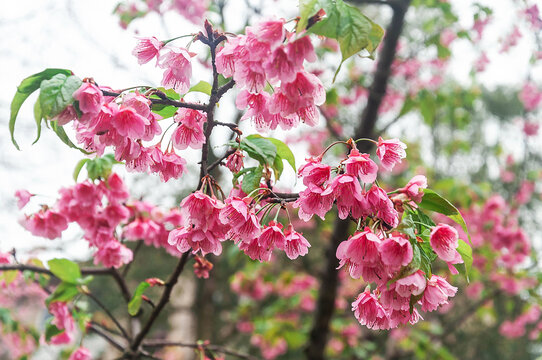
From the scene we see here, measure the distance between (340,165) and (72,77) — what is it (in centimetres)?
55

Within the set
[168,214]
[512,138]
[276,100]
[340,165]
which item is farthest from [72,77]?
[512,138]

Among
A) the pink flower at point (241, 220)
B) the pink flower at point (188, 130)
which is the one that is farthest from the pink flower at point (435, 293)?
the pink flower at point (188, 130)

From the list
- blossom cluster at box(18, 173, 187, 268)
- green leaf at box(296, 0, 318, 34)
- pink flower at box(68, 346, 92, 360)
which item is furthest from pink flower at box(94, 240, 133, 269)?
green leaf at box(296, 0, 318, 34)

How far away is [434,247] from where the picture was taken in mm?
777

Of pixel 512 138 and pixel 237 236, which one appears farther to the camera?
pixel 512 138

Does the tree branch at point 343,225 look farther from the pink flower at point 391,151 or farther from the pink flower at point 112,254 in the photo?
the pink flower at point 391,151

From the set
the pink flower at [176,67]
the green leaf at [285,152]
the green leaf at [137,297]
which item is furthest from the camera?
the green leaf at [137,297]

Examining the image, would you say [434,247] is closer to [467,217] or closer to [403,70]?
[467,217]

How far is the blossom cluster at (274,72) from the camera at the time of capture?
72cm

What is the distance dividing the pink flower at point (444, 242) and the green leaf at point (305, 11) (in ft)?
1.47

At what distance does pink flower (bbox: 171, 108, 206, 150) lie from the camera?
3.09 ft

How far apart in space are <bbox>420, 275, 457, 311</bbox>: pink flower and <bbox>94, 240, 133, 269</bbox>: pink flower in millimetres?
1098

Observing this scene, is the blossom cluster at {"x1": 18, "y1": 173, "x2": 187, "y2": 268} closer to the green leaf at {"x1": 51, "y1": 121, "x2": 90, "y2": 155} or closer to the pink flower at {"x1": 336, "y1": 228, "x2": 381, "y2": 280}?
the green leaf at {"x1": 51, "y1": 121, "x2": 90, "y2": 155}

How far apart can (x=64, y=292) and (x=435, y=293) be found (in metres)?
1.28
